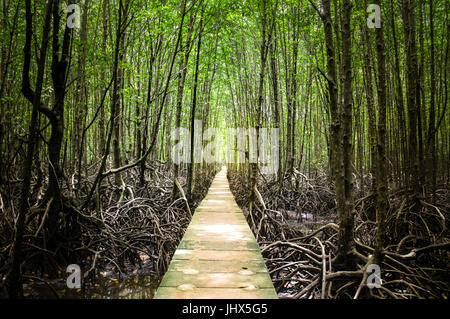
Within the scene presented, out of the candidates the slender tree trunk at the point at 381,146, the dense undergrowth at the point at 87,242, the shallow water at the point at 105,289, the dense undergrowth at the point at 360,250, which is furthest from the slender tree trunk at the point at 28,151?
the slender tree trunk at the point at 381,146

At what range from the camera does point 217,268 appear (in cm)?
279

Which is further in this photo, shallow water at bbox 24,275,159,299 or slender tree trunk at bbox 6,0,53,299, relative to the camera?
shallow water at bbox 24,275,159,299

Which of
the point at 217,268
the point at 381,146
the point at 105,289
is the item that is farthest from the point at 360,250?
the point at 105,289

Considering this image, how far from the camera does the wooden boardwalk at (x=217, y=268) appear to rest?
88.7 inches

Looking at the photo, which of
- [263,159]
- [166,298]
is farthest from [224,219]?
[263,159]

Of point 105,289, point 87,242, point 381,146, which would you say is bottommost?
point 105,289

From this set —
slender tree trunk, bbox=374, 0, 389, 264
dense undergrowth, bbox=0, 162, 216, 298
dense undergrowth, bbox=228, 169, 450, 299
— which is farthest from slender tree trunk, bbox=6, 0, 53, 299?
slender tree trunk, bbox=374, 0, 389, 264

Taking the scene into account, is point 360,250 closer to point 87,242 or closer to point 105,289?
point 105,289

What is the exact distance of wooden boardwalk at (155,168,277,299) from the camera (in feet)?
7.39

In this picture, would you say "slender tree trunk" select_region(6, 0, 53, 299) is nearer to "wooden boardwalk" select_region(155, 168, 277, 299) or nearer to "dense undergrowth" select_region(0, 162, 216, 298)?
"dense undergrowth" select_region(0, 162, 216, 298)

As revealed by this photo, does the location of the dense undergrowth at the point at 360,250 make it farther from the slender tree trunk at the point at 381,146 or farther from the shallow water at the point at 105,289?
the shallow water at the point at 105,289

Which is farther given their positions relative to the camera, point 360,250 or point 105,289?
point 105,289
